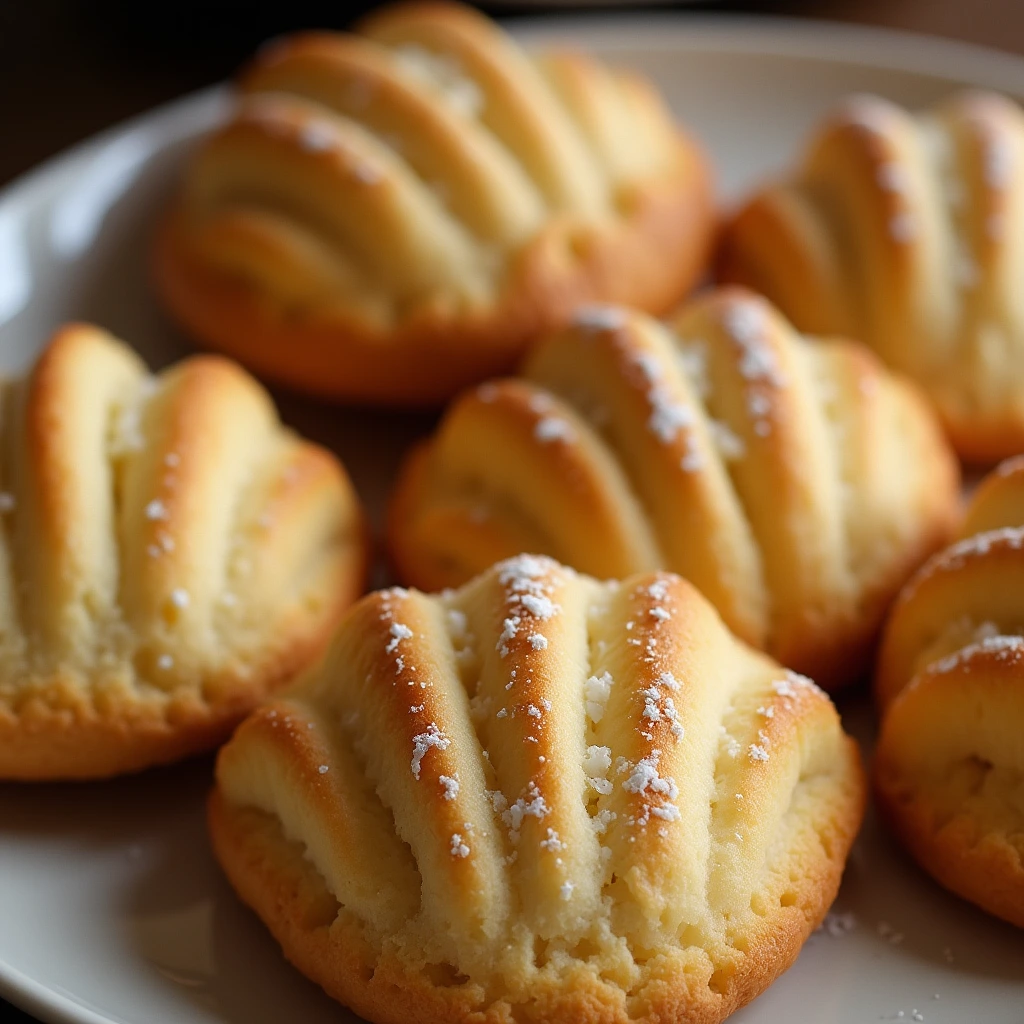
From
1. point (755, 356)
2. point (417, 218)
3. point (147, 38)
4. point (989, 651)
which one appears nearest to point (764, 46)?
point (417, 218)

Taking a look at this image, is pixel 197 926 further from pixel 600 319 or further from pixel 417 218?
pixel 417 218

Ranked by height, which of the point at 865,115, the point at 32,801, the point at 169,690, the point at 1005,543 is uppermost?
the point at 865,115

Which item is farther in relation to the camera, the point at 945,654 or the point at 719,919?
the point at 945,654

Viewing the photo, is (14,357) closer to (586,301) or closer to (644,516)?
(586,301)

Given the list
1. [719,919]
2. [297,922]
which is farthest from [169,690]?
[719,919]

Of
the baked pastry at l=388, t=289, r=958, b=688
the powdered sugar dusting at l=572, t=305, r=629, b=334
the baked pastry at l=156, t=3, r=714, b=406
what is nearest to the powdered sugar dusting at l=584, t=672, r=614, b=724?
the baked pastry at l=388, t=289, r=958, b=688
